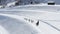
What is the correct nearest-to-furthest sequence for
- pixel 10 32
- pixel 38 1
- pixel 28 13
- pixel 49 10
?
pixel 10 32 < pixel 28 13 < pixel 49 10 < pixel 38 1

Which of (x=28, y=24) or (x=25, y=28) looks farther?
(x=28, y=24)

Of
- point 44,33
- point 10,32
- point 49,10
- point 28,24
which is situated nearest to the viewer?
point 44,33

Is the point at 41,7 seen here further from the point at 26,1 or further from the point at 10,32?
the point at 10,32

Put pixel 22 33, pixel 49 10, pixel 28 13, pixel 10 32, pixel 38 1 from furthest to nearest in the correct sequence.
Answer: pixel 38 1
pixel 49 10
pixel 28 13
pixel 10 32
pixel 22 33

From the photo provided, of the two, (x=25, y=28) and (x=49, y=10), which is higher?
(x=25, y=28)

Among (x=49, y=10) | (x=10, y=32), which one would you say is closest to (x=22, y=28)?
(x=10, y=32)

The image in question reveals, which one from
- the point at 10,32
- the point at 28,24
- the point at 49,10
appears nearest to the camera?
the point at 10,32

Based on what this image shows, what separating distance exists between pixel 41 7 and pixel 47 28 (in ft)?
23.6

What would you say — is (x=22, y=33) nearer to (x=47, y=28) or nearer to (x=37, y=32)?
(x=37, y=32)

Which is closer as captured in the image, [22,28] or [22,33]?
[22,33]

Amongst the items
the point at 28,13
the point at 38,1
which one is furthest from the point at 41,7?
the point at 38,1

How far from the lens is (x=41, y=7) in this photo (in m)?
15.4

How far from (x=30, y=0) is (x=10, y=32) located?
39.1 feet

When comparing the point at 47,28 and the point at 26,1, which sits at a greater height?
the point at 47,28
